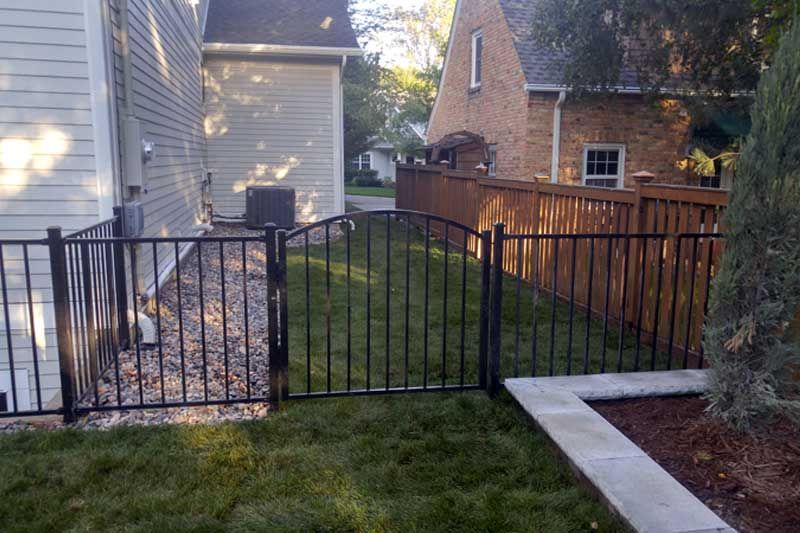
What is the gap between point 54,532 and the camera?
2.53 m

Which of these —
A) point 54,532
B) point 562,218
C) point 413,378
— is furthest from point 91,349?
point 562,218

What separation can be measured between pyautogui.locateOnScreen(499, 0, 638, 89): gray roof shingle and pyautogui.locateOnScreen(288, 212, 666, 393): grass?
16.0ft

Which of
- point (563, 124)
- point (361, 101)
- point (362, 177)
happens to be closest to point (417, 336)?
point (563, 124)

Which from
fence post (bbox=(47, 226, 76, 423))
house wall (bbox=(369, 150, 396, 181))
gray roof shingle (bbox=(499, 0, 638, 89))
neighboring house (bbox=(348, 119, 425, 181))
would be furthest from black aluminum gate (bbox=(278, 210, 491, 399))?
house wall (bbox=(369, 150, 396, 181))

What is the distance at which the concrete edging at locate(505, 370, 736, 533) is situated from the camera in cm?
246

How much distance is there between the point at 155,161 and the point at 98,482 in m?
4.51

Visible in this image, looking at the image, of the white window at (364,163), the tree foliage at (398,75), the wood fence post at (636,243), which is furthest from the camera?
the white window at (364,163)

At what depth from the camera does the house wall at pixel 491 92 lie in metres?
12.2

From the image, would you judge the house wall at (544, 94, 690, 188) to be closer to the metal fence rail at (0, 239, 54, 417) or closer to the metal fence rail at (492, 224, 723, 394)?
the metal fence rail at (492, 224, 723, 394)

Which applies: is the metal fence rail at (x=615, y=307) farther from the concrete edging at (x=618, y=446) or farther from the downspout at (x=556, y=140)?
the downspout at (x=556, y=140)

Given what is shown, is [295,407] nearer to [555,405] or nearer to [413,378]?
[413,378]

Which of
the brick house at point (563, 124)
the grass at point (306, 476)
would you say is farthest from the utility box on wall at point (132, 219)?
the brick house at point (563, 124)

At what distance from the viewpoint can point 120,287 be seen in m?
4.93

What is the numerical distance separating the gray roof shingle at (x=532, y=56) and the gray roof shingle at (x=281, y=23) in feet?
10.9
